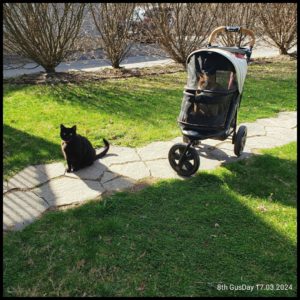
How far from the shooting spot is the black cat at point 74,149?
14.5 ft

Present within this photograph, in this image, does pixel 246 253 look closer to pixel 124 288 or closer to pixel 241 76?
pixel 124 288

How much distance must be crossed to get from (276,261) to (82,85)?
Result: 6721mm

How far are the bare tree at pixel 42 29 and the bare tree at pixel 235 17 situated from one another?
4507 millimetres

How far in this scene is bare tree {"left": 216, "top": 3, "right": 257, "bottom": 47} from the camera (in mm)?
10734

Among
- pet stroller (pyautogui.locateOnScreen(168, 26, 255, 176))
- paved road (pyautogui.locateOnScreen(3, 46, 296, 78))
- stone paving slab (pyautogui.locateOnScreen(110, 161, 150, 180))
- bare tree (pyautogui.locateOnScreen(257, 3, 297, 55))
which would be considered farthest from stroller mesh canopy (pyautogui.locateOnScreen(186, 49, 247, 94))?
bare tree (pyautogui.locateOnScreen(257, 3, 297, 55))

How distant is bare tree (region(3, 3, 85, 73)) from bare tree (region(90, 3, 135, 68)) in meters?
0.79

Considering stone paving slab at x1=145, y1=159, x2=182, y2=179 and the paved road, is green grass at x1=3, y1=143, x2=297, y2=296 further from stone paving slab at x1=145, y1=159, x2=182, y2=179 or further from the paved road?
the paved road

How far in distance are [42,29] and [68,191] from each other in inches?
229

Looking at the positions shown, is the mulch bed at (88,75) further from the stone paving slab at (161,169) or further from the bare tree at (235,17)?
the stone paving slab at (161,169)

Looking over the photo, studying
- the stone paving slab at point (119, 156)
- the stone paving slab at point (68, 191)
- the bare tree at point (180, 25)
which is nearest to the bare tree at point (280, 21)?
the bare tree at point (180, 25)

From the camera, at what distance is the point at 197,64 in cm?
421

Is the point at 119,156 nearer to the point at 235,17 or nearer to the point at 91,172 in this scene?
the point at 91,172

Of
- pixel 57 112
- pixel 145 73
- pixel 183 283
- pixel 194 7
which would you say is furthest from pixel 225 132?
pixel 194 7

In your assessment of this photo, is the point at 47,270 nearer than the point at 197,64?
Yes
